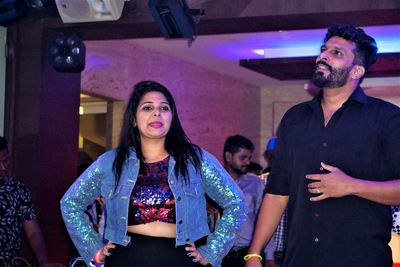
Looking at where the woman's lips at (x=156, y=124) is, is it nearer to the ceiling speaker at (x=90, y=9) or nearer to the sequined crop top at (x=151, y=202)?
the sequined crop top at (x=151, y=202)

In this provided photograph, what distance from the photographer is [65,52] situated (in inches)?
240

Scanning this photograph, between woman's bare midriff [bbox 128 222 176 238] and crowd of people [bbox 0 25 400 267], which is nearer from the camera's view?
crowd of people [bbox 0 25 400 267]

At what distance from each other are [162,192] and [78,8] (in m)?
2.92

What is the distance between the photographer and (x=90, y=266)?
11.4 feet

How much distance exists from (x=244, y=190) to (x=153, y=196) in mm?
2824

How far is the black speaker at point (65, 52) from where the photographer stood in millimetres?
6105

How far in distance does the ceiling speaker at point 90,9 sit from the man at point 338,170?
10.0 ft

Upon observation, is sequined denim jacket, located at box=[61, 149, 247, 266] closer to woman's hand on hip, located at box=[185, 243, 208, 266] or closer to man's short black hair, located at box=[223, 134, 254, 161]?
woman's hand on hip, located at box=[185, 243, 208, 266]

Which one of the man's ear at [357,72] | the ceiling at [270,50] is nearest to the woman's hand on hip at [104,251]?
the man's ear at [357,72]

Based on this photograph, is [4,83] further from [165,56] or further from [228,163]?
[165,56]

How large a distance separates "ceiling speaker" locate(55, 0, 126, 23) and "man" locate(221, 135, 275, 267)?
4.63 ft

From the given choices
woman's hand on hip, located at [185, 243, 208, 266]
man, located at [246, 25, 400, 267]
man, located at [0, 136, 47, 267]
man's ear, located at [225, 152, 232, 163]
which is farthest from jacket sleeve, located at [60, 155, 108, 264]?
man's ear, located at [225, 152, 232, 163]

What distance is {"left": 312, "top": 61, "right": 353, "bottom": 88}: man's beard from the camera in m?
2.90

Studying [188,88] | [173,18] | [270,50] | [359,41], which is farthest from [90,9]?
[188,88]
